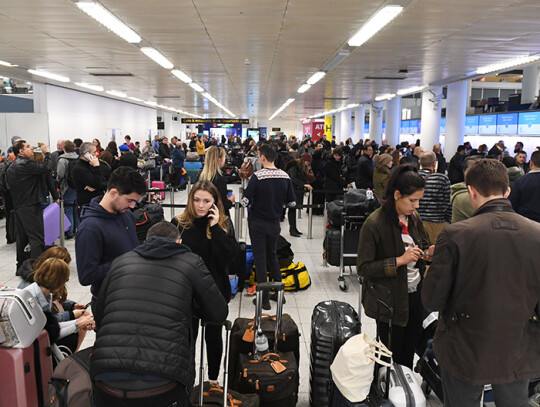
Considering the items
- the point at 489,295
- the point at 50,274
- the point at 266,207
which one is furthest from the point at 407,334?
the point at 50,274

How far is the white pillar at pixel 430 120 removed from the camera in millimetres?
18077

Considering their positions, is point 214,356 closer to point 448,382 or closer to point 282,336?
point 282,336

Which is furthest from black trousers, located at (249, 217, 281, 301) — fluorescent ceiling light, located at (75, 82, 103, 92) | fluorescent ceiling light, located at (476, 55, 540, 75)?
fluorescent ceiling light, located at (75, 82, 103, 92)

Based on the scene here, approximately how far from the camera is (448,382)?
2.36 meters

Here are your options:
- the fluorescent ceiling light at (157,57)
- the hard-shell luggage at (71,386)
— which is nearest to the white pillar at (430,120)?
the fluorescent ceiling light at (157,57)

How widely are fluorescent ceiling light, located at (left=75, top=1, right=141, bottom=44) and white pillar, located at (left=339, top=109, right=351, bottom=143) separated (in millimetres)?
27051

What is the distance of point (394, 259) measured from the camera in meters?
2.97

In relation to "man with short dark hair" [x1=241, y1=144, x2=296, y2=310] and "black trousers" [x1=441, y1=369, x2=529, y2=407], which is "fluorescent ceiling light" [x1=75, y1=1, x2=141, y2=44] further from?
"black trousers" [x1=441, y1=369, x2=529, y2=407]

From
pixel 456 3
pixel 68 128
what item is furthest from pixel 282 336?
pixel 68 128

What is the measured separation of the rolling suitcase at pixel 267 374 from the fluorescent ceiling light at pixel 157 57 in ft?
25.5

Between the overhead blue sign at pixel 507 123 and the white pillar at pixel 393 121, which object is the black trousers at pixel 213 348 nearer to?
the overhead blue sign at pixel 507 123

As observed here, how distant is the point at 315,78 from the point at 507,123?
24.3 ft

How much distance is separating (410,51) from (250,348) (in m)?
8.24

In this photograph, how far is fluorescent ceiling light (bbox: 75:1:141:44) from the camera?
20.2 feet
